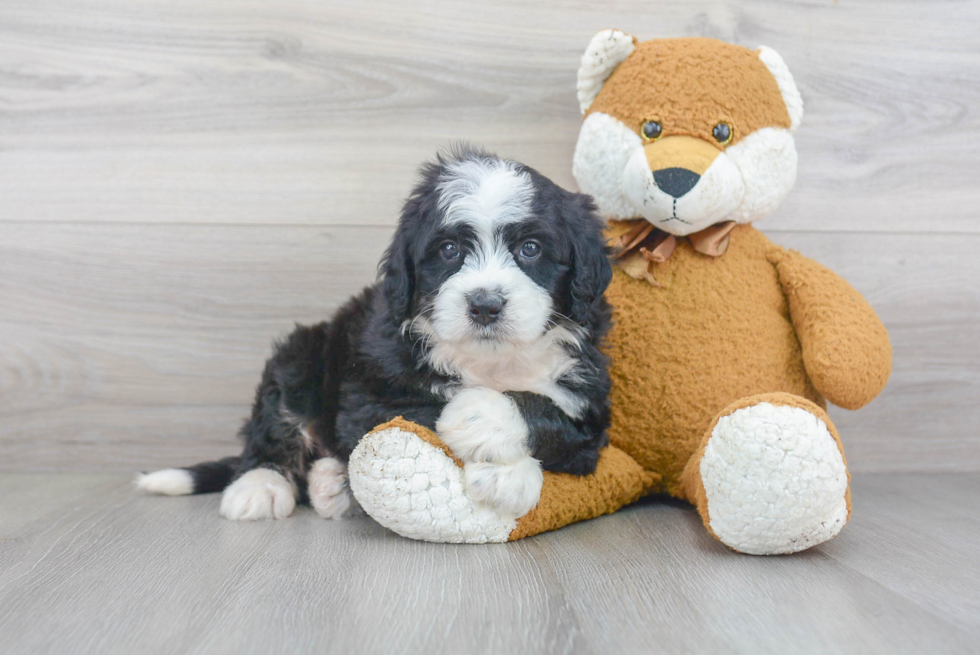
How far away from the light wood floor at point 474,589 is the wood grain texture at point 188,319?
533 mm

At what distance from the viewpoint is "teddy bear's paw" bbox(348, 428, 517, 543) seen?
1.51 m

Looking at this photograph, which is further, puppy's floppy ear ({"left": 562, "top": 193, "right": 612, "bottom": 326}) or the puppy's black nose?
puppy's floppy ear ({"left": 562, "top": 193, "right": 612, "bottom": 326})

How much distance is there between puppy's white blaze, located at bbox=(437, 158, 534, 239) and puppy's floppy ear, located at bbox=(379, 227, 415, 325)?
13 centimetres

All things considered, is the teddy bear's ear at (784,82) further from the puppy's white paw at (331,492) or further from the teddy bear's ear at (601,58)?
the puppy's white paw at (331,492)

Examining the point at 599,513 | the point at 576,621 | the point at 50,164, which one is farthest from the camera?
the point at 50,164

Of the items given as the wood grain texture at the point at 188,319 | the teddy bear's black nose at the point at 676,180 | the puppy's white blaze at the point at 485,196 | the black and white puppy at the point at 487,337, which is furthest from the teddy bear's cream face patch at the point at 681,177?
the wood grain texture at the point at 188,319

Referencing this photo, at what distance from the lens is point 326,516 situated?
6.19 ft

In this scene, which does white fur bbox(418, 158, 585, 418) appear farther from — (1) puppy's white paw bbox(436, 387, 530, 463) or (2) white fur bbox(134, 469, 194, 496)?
(2) white fur bbox(134, 469, 194, 496)

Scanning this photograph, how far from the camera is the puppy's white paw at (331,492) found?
1.88 meters

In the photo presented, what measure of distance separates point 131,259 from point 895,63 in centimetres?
244

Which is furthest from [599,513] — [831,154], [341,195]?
[831,154]

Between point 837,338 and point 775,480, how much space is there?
524 mm

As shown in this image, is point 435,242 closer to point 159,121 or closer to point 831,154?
point 159,121

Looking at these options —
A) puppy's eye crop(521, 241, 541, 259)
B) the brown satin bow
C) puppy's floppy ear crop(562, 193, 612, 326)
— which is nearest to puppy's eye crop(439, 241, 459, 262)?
puppy's eye crop(521, 241, 541, 259)
